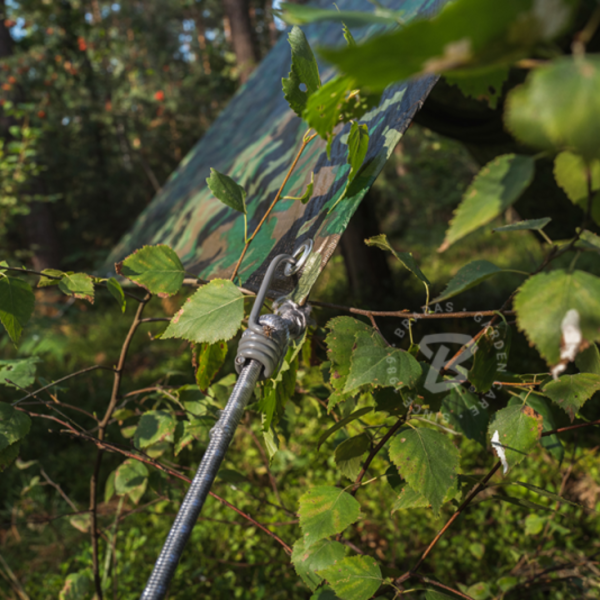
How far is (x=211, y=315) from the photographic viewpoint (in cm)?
56

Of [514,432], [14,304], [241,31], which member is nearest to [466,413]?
[514,432]

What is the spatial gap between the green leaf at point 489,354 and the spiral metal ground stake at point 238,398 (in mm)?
226

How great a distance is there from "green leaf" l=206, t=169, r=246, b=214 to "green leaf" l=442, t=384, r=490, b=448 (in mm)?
449

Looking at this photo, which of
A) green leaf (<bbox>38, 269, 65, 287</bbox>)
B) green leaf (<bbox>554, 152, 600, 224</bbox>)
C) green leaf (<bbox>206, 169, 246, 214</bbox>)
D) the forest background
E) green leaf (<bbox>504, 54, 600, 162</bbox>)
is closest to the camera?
green leaf (<bbox>504, 54, 600, 162</bbox>)

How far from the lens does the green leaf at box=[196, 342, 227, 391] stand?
73 cm

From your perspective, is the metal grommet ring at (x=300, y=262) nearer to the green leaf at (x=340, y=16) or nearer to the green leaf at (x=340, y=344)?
the green leaf at (x=340, y=344)

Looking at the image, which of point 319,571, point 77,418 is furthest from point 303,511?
point 77,418

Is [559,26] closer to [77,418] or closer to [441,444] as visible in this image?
[441,444]

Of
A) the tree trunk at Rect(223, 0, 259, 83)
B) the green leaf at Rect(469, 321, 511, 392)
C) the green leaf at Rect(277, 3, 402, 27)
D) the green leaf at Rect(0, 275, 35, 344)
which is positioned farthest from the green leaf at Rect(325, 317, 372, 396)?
the tree trunk at Rect(223, 0, 259, 83)

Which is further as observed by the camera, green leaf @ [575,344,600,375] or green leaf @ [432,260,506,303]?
green leaf @ [575,344,600,375]

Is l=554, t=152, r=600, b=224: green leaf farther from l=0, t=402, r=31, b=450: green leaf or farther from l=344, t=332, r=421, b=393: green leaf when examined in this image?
l=0, t=402, r=31, b=450: green leaf

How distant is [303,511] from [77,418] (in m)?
3.39

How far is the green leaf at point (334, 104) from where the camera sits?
1.32 ft

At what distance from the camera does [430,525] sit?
201cm
